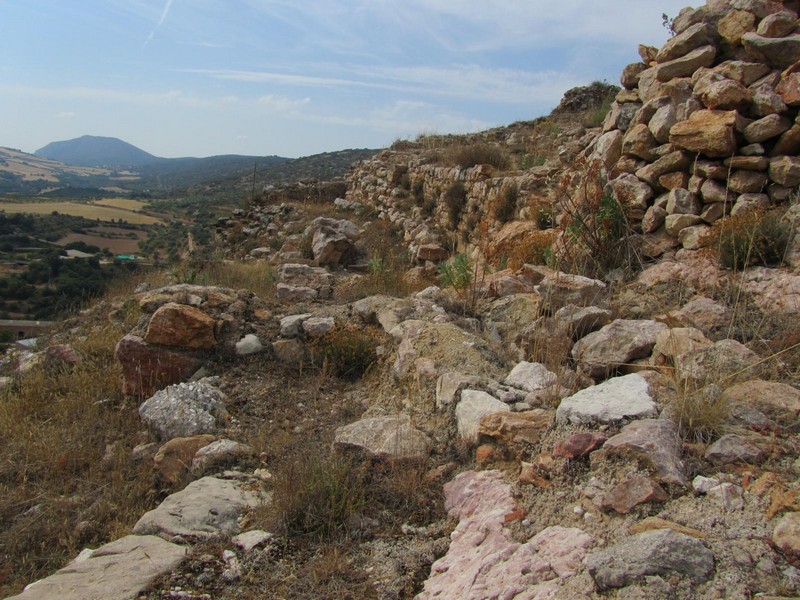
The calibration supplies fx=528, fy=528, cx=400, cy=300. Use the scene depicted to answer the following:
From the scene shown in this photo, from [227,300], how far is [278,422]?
1.89m

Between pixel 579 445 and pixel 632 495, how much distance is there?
344 mm

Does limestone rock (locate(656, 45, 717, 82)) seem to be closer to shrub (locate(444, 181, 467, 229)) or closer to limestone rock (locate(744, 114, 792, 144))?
limestone rock (locate(744, 114, 792, 144))

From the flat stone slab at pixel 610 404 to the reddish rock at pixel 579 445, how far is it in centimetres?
15

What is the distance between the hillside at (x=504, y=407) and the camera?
1934 millimetres

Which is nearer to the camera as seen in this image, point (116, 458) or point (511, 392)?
point (511, 392)

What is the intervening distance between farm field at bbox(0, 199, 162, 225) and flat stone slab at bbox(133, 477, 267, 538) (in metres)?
49.4

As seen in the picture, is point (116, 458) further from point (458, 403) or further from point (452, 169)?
point (452, 169)

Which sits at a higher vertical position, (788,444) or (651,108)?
(651,108)

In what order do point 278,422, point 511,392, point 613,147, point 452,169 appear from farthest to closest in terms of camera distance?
point 452,169, point 613,147, point 278,422, point 511,392

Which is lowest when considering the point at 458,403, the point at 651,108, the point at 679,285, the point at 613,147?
the point at 458,403

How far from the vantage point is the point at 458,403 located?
10.0 feet

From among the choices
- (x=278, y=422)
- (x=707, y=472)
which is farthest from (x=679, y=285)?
(x=278, y=422)

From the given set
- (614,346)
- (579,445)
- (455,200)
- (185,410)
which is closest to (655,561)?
(579,445)

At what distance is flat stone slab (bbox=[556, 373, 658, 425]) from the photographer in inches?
93.8
